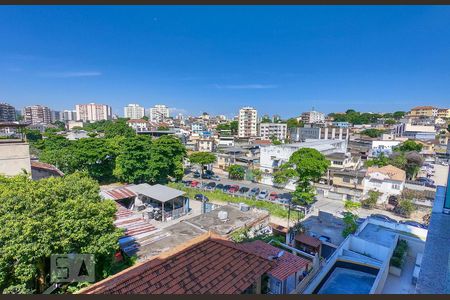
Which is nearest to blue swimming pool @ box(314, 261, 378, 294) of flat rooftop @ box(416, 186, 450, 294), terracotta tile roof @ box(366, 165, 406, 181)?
flat rooftop @ box(416, 186, 450, 294)

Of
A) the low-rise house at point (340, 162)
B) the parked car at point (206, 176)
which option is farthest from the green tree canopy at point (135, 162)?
the low-rise house at point (340, 162)

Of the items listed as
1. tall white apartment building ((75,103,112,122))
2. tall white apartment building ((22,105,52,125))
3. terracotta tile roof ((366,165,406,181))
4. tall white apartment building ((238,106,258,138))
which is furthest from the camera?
tall white apartment building ((75,103,112,122))

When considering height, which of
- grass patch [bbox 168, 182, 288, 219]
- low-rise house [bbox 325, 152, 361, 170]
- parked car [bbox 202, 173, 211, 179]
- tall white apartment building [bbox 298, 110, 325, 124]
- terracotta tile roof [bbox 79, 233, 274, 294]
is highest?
tall white apartment building [bbox 298, 110, 325, 124]

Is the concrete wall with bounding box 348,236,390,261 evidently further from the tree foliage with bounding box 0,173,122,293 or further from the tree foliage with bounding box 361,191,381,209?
the tree foliage with bounding box 361,191,381,209

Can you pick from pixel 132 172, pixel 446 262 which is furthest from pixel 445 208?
pixel 132 172

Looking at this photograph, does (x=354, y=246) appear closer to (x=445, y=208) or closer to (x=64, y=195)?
(x=445, y=208)
